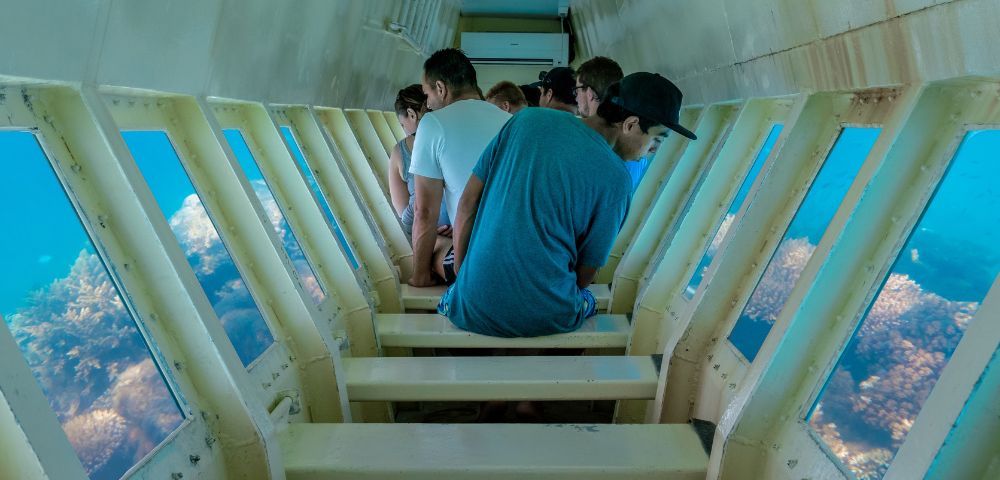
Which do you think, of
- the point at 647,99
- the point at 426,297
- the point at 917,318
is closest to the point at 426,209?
the point at 426,297

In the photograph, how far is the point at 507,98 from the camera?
543 centimetres

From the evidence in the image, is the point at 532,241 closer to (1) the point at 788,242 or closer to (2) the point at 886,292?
(1) the point at 788,242

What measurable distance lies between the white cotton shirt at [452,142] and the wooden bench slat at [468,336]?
71cm

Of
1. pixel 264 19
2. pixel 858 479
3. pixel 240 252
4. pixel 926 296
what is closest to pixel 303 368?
pixel 240 252

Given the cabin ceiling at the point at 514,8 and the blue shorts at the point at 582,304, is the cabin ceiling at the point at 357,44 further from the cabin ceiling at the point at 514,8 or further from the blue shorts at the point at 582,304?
the cabin ceiling at the point at 514,8

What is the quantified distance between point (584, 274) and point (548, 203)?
0.50 m

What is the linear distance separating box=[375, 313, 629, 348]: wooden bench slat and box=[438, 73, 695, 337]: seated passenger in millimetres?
49

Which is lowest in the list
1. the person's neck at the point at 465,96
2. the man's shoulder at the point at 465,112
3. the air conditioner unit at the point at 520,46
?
the man's shoulder at the point at 465,112

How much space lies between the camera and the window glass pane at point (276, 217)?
10.7 feet

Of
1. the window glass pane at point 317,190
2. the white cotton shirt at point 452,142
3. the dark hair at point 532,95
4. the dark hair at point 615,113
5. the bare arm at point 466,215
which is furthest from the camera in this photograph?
the dark hair at point 532,95

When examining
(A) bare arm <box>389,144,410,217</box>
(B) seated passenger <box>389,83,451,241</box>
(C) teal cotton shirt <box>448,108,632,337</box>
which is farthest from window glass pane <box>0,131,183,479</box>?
(A) bare arm <box>389,144,410,217</box>

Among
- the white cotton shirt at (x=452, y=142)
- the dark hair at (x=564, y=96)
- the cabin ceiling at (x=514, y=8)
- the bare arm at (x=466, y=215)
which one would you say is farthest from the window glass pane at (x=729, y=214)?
the cabin ceiling at (x=514, y=8)

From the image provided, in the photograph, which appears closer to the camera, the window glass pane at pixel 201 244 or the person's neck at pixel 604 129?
the window glass pane at pixel 201 244

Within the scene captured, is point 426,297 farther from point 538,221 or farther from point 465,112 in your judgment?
point 538,221
